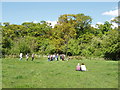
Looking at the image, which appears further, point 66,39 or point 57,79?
point 66,39

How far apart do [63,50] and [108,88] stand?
5187cm

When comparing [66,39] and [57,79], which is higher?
[66,39]

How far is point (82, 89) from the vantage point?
37.9 ft

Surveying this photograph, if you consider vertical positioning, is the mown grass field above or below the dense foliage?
below

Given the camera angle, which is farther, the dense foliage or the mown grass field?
the dense foliage

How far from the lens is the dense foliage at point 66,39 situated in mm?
55062

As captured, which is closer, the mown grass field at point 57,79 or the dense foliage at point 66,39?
the mown grass field at point 57,79

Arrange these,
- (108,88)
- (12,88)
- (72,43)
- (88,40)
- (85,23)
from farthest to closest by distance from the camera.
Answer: (85,23) < (88,40) < (72,43) < (108,88) < (12,88)

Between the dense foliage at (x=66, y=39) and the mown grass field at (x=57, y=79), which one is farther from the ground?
the dense foliage at (x=66, y=39)

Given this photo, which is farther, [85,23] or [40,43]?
[85,23]

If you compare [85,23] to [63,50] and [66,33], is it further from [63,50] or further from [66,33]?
[63,50]

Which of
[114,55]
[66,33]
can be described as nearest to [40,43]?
[66,33]

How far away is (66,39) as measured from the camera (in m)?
66.2

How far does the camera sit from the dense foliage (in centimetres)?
5506
